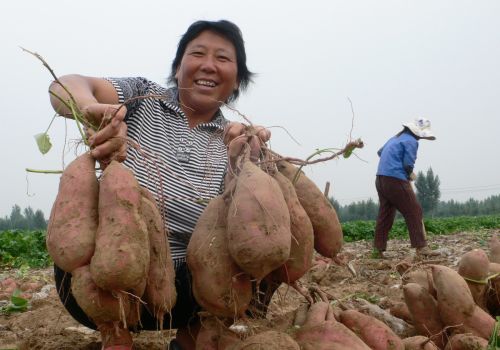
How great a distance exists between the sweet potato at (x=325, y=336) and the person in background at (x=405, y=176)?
5.61m

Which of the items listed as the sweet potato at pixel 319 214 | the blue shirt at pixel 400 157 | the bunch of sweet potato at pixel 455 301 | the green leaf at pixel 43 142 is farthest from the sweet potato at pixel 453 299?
the blue shirt at pixel 400 157

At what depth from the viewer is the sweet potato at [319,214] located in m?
2.29

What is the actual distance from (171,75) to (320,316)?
1.86 metres

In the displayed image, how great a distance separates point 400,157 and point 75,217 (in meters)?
6.42

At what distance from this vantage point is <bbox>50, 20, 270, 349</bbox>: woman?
2.56 metres

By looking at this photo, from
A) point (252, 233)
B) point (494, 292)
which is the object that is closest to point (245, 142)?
point (252, 233)

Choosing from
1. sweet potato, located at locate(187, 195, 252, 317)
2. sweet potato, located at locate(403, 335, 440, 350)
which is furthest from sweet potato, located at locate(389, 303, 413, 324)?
sweet potato, located at locate(187, 195, 252, 317)

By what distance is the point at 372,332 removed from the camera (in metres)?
2.25

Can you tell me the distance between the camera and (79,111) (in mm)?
2137

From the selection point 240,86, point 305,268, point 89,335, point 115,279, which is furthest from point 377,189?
point 115,279

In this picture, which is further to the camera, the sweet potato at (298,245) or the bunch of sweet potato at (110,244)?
the sweet potato at (298,245)

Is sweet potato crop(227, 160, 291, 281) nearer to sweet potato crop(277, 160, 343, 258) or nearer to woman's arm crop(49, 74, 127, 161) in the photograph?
sweet potato crop(277, 160, 343, 258)

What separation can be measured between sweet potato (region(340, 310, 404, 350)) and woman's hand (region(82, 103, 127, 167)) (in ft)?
3.85

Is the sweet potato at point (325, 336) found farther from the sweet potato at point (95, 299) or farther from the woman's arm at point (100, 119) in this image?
the woman's arm at point (100, 119)
